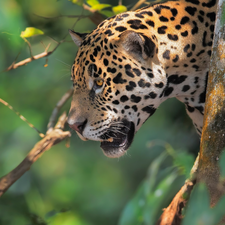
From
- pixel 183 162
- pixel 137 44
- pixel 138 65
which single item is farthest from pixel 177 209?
pixel 137 44

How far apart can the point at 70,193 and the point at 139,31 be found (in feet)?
9.82

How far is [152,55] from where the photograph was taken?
1710mm

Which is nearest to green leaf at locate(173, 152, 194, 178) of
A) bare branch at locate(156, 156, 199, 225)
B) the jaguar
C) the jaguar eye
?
bare branch at locate(156, 156, 199, 225)

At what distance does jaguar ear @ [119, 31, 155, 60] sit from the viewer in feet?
5.36

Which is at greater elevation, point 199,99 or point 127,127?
point 199,99

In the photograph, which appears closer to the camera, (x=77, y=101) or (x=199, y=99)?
(x=77, y=101)

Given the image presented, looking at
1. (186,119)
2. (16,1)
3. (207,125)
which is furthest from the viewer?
(186,119)

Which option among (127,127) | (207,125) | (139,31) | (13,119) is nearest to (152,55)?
(139,31)

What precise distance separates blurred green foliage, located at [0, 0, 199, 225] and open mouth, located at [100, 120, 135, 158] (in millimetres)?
1651

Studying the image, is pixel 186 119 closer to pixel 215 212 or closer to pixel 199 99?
pixel 199 99

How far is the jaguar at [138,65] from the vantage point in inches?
68.4

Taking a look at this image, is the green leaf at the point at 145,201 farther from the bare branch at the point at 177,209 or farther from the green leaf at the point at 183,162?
the bare branch at the point at 177,209

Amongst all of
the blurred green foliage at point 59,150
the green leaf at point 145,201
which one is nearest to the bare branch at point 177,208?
the green leaf at point 145,201

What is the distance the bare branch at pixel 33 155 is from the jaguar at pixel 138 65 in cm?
72
